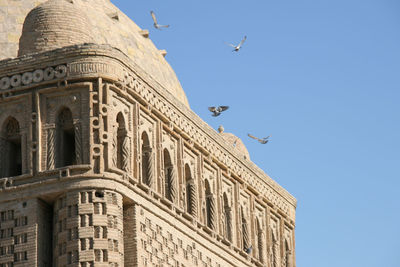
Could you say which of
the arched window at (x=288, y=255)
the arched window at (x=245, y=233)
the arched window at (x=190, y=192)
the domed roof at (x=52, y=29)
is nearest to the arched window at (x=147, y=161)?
the arched window at (x=190, y=192)

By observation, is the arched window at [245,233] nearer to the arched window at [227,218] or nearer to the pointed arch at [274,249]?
the arched window at [227,218]

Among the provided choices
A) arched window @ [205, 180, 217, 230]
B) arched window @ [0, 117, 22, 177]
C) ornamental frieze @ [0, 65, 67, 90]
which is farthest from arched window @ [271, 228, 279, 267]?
ornamental frieze @ [0, 65, 67, 90]

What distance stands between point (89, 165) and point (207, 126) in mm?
7074

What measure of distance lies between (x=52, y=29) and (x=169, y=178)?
17.1 ft

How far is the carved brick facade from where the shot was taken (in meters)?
37.7

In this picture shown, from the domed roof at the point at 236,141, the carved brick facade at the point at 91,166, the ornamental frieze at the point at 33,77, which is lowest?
the carved brick facade at the point at 91,166

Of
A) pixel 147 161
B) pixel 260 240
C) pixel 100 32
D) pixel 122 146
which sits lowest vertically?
pixel 122 146

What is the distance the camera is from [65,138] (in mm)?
39094

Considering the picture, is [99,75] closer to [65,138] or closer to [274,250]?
[65,138]

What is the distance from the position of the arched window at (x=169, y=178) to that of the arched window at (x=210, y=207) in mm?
2529

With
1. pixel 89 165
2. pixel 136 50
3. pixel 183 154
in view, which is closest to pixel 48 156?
pixel 89 165

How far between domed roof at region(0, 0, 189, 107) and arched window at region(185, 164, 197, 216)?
2.69 meters

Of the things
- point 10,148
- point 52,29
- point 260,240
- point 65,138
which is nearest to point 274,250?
point 260,240

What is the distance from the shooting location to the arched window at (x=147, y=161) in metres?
40.3
